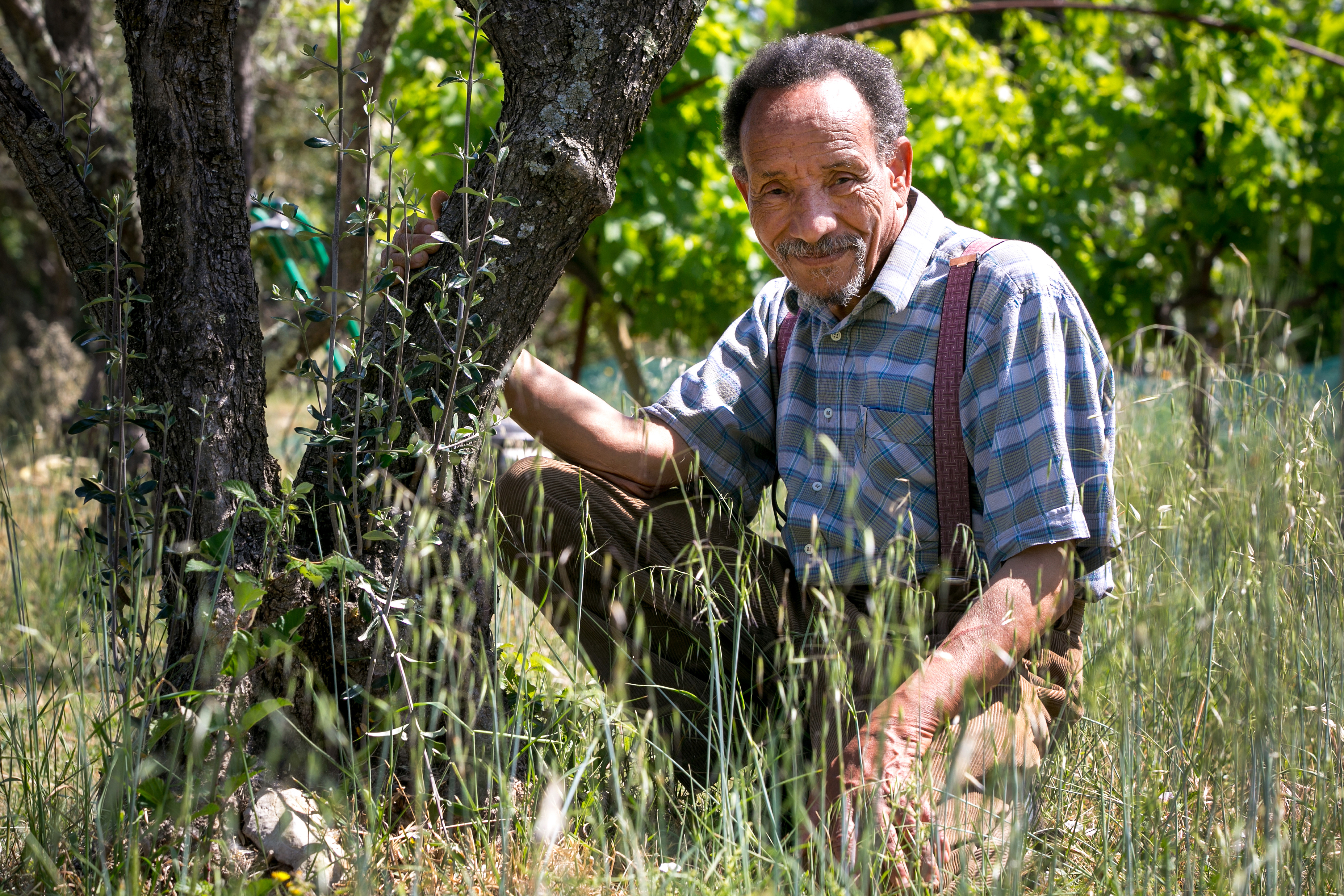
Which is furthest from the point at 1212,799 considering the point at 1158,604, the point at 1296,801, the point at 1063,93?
the point at 1063,93

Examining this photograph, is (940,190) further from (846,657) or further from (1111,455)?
(846,657)

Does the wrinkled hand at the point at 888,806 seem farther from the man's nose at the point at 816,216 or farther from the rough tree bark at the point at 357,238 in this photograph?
the rough tree bark at the point at 357,238

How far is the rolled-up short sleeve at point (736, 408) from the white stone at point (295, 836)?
40.7 inches

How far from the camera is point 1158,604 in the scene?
1297mm

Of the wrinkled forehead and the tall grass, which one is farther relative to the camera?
the wrinkled forehead

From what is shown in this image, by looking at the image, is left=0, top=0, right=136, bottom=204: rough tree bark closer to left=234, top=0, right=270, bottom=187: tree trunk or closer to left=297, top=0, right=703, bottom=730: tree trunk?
left=234, top=0, right=270, bottom=187: tree trunk

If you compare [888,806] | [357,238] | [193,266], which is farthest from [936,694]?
[357,238]

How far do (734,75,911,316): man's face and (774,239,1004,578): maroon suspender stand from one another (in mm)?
206

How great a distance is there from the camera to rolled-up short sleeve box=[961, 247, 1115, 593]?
181 centimetres

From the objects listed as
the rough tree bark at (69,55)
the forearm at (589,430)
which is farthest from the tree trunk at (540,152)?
the rough tree bark at (69,55)

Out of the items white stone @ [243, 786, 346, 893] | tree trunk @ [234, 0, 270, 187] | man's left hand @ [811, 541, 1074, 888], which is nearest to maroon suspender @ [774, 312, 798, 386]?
man's left hand @ [811, 541, 1074, 888]

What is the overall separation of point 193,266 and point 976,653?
1358mm

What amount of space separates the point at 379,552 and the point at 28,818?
0.62 metres

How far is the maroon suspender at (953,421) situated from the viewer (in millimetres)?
2010
